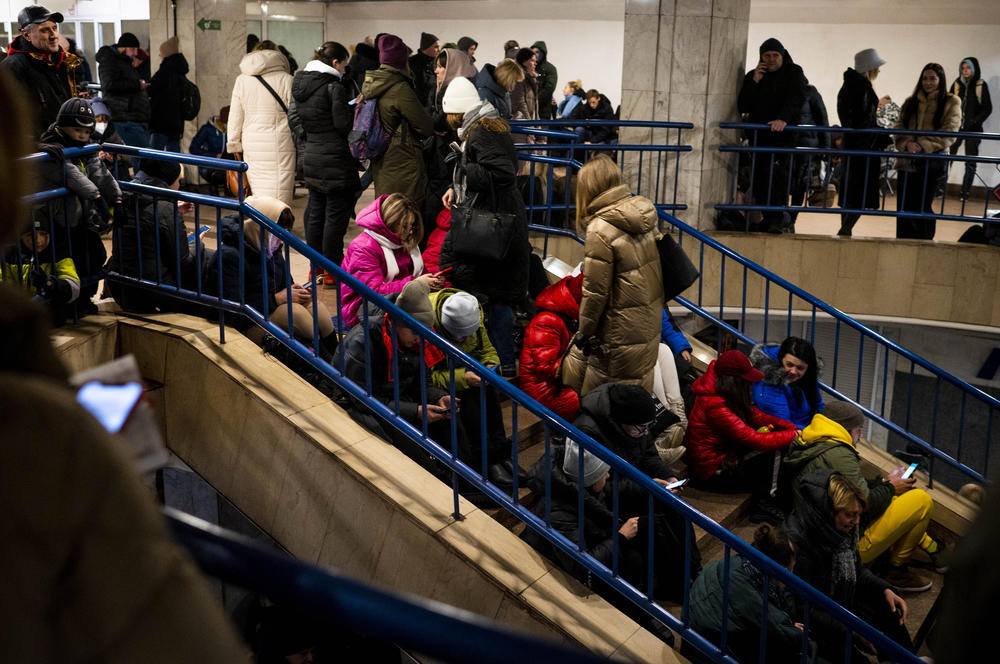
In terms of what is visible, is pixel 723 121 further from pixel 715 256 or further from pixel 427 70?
pixel 427 70

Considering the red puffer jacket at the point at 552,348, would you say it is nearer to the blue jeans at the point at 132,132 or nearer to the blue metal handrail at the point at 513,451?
the blue metal handrail at the point at 513,451

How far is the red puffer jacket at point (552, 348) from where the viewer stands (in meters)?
5.95

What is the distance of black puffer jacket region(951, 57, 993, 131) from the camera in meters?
13.5

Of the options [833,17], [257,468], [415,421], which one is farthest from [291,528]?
[833,17]

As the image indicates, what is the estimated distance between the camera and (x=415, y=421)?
5102 mm

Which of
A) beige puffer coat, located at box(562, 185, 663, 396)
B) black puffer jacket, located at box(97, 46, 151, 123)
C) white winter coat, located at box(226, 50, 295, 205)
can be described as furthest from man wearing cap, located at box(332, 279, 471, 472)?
black puffer jacket, located at box(97, 46, 151, 123)

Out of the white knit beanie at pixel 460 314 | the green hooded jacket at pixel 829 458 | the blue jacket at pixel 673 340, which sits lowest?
the green hooded jacket at pixel 829 458

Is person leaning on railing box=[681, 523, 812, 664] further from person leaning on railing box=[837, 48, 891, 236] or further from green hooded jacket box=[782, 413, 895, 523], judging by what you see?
person leaning on railing box=[837, 48, 891, 236]

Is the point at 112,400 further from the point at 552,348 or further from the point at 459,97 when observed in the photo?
the point at 459,97

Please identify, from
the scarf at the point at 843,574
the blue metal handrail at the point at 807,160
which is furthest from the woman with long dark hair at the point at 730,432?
the blue metal handrail at the point at 807,160

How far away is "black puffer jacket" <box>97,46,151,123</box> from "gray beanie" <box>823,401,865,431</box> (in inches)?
311

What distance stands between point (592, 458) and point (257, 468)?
163 cm

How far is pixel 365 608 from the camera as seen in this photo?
3.11 ft

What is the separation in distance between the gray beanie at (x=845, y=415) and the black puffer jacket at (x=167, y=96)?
25.8ft
